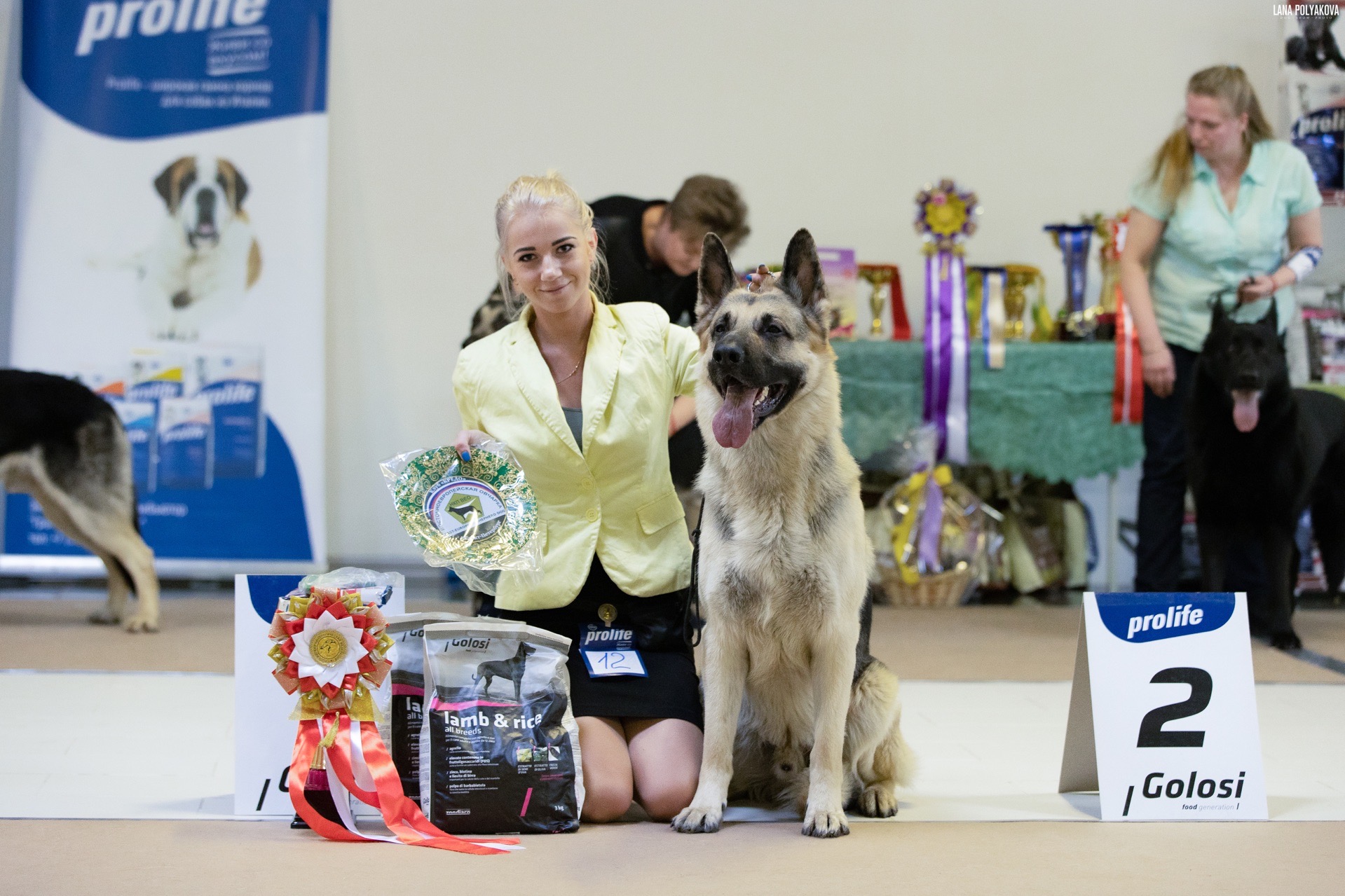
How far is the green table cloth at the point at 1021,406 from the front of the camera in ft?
16.8

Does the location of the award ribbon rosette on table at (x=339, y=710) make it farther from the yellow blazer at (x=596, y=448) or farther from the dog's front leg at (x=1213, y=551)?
the dog's front leg at (x=1213, y=551)

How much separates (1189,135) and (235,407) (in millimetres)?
4130

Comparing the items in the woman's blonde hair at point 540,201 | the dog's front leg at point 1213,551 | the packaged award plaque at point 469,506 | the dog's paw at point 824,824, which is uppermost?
the woman's blonde hair at point 540,201

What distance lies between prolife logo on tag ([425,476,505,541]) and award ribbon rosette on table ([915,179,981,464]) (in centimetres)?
320

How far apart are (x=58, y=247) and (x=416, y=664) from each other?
13.2 ft

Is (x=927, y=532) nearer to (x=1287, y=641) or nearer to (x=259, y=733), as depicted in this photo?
(x=1287, y=641)

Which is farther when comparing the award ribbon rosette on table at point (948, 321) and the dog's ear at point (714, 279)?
→ the award ribbon rosette on table at point (948, 321)

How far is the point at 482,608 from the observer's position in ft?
8.53

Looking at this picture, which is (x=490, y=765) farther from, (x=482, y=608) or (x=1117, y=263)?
(x=1117, y=263)

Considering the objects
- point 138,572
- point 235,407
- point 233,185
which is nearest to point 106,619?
point 138,572

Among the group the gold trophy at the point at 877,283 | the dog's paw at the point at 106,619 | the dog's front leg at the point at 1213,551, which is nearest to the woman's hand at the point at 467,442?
the dog's paw at the point at 106,619

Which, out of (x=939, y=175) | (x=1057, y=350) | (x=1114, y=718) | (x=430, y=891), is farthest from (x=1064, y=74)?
(x=430, y=891)

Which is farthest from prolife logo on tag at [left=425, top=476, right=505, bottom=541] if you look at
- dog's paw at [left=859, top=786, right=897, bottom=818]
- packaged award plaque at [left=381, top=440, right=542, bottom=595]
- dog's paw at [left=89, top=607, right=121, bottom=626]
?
dog's paw at [left=89, top=607, right=121, bottom=626]

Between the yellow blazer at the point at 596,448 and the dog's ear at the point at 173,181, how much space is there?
11.6 feet
